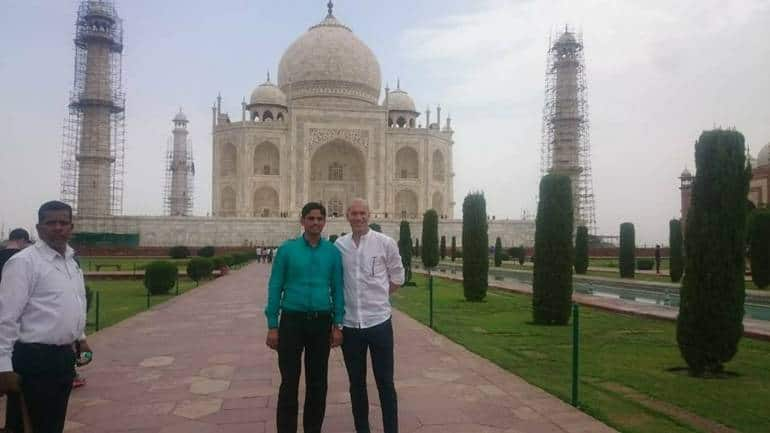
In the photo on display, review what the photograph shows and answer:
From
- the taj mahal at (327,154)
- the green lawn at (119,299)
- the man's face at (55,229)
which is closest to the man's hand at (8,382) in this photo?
the man's face at (55,229)

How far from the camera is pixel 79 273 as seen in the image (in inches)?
99.5

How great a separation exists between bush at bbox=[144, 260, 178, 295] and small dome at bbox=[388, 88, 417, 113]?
99.7ft

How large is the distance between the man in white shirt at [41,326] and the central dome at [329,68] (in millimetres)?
34940

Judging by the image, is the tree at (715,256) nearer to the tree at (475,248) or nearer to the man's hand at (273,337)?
the man's hand at (273,337)

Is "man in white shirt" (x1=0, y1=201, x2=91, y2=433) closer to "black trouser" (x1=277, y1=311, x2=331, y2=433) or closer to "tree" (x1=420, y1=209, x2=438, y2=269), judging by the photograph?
"black trouser" (x1=277, y1=311, x2=331, y2=433)

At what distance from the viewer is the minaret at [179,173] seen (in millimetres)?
43312

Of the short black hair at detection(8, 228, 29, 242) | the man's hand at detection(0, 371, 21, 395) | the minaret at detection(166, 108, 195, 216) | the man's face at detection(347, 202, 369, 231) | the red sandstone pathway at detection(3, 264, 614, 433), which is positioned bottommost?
the red sandstone pathway at detection(3, 264, 614, 433)

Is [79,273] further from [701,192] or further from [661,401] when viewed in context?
[701,192]

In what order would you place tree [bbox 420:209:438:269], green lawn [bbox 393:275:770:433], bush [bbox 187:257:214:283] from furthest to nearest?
tree [bbox 420:209:438:269]
bush [bbox 187:257:214:283]
green lawn [bbox 393:275:770:433]

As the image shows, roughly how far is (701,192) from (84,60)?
30.3 m

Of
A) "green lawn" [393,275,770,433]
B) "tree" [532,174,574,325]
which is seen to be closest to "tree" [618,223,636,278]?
"green lawn" [393,275,770,433]

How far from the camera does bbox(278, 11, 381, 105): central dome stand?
1455 inches

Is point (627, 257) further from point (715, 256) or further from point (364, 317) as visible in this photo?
point (364, 317)

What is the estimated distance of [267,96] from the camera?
124 feet
